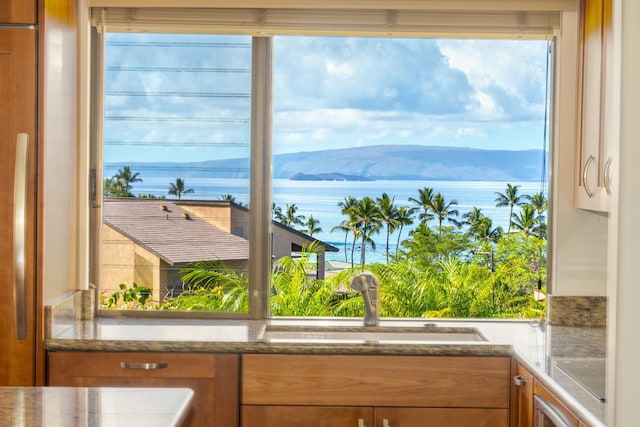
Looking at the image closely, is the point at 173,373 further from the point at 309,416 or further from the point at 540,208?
the point at 540,208

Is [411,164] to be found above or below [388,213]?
above

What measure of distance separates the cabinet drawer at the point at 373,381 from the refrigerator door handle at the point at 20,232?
34.6 inches

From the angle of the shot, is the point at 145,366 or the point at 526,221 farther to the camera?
the point at 526,221

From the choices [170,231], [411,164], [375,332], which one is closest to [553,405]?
[375,332]

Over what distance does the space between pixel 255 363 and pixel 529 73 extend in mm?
1877

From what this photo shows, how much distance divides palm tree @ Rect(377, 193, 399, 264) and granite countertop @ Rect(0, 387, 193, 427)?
1847mm

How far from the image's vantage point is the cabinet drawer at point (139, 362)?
280 centimetres

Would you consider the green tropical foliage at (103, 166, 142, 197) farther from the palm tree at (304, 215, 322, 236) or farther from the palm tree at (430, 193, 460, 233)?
the palm tree at (430, 193, 460, 233)

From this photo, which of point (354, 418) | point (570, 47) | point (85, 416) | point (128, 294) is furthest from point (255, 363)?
point (570, 47)

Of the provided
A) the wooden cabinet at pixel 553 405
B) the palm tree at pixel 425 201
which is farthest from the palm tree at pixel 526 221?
the wooden cabinet at pixel 553 405

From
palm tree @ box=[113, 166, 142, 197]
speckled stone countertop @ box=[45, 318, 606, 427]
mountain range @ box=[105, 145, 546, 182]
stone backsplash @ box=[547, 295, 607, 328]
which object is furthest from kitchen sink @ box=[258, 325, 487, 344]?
palm tree @ box=[113, 166, 142, 197]

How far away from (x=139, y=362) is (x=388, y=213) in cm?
133

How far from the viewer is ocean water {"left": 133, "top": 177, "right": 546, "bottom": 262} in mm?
3395

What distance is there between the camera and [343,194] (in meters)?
3.58
